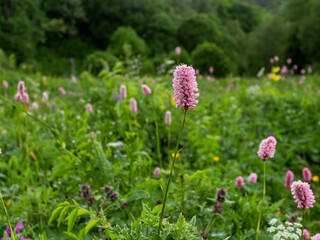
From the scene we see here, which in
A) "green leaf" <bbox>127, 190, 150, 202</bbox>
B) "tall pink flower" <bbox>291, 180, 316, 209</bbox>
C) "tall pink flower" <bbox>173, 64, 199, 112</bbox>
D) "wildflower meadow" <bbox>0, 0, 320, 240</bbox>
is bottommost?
"wildflower meadow" <bbox>0, 0, 320, 240</bbox>

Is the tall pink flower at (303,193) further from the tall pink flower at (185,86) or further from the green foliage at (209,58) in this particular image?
the green foliage at (209,58)

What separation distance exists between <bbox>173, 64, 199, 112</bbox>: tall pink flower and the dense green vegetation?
17.1 meters

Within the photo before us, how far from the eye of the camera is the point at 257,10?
43.6m

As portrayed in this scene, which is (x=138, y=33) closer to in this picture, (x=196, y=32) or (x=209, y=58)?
(x=196, y=32)

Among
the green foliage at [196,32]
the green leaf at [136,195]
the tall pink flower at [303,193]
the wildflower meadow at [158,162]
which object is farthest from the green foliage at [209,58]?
the tall pink flower at [303,193]

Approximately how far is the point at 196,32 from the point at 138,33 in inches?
218

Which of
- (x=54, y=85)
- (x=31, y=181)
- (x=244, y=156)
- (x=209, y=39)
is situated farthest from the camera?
(x=209, y=39)

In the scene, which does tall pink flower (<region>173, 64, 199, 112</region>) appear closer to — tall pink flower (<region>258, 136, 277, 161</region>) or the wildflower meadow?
the wildflower meadow

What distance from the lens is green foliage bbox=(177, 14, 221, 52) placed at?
2830 centimetres

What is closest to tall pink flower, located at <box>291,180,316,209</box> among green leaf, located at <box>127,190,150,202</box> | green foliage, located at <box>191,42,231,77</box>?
green leaf, located at <box>127,190,150,202</box>

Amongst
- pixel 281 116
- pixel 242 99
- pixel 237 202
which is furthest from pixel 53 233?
pixel 242 99

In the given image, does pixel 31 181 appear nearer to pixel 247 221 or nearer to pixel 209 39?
pixel 247 221

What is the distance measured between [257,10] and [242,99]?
4342cm

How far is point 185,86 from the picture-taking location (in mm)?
853
